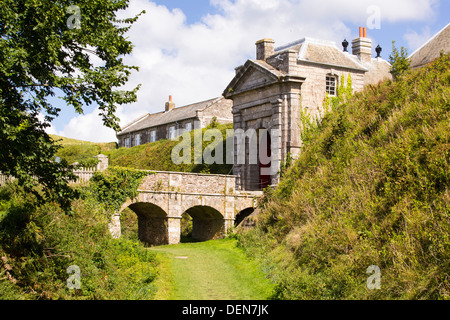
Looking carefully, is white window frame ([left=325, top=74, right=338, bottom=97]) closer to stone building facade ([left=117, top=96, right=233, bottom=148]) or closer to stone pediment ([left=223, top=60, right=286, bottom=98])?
stone pediment ([left=223, top=60, right=286, bottom=98])

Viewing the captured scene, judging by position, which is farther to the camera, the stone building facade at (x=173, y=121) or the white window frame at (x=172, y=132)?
the white window frame at (x=172, y=132)

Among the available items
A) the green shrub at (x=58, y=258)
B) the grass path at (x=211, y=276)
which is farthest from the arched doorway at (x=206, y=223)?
the green shrub at (x=58, y=258)

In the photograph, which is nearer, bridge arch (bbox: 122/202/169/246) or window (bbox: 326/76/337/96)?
bridge arch (bbox: 122/202/169/246)

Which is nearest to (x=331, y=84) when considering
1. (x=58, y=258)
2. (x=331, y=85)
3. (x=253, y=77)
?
(x=331, y=85)

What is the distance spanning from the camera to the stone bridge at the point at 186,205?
2416 cm

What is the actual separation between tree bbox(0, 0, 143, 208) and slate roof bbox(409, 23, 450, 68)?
68.7ft

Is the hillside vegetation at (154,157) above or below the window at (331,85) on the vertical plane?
below

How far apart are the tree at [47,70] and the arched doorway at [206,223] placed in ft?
43.1

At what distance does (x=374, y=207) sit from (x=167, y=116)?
34945mm

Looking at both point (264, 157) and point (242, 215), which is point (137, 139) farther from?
point (242, 215)

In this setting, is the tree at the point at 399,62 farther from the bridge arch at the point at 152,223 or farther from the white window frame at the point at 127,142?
the white window frame at the point at 127,142

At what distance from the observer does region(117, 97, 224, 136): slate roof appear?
42162mm

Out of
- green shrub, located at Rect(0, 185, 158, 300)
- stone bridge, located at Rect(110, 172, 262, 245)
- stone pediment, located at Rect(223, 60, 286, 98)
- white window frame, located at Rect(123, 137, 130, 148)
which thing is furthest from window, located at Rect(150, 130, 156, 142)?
green shrub, located at Rect(0, 185, 158, 300)

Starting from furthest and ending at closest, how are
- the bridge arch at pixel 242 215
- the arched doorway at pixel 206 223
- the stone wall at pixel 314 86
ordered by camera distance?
the bridge arch at pixel 242 215, the stone wall at pixel 314 86, the arched doorway at pixel 206 223
